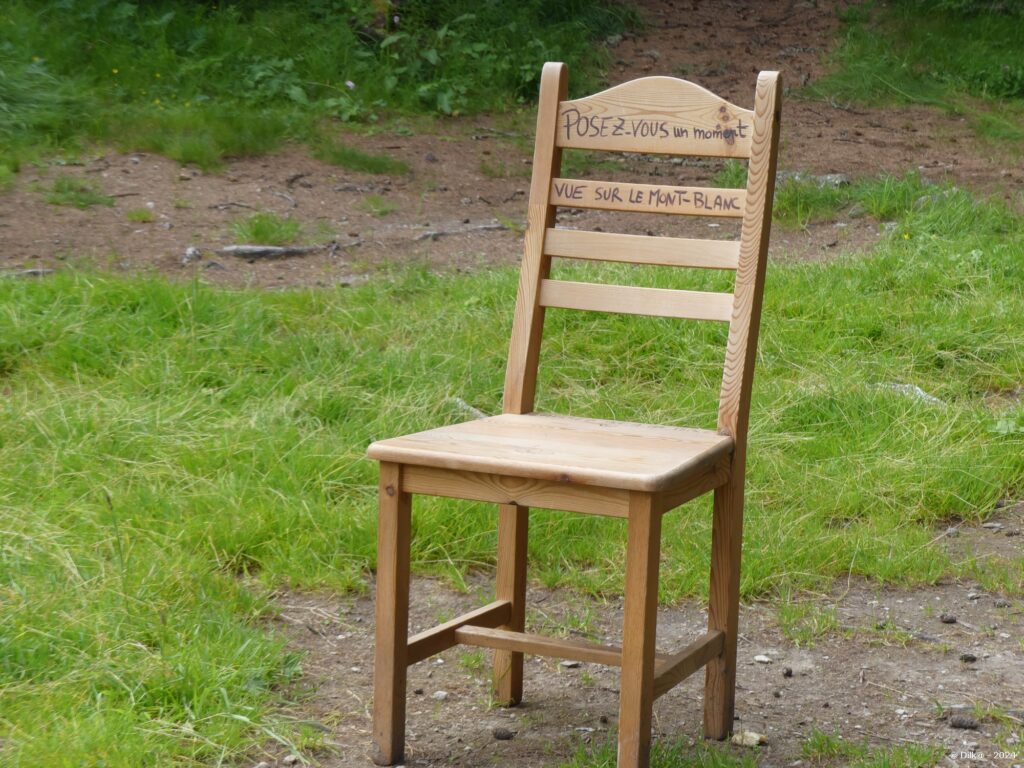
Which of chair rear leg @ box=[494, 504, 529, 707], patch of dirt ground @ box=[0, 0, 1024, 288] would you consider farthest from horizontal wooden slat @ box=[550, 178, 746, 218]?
patch of dirt ground @ box=[0, 0, 1024, 288]

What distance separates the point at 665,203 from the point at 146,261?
147 inches

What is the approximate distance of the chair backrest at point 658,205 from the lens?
2.63m

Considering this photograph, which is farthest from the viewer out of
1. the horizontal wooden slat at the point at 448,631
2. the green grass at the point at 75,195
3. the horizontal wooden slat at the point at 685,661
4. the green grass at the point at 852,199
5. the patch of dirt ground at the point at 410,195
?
the green grass at the point at 852,199

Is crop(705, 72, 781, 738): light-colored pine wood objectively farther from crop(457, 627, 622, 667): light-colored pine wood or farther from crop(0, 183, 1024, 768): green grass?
crop(0, 183, 1024, 768): green grass

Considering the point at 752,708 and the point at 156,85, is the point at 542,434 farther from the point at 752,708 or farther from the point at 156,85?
the point at 156,85

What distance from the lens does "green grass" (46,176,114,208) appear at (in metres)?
6.54

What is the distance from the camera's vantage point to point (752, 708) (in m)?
2.88

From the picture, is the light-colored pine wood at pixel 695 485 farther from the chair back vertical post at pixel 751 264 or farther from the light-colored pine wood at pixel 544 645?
the light-colored pine wood at pixel 544 645

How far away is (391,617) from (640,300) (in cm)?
86

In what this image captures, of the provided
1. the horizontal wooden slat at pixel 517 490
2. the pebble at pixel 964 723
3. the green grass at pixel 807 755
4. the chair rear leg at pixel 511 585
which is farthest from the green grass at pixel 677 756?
the horizontal wooden slat at pixel 517 490

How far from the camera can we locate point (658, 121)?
2729 mm

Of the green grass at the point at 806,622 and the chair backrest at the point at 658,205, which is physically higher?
the chair backrest at the point at 658,205

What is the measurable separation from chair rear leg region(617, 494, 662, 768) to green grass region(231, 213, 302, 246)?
444cm

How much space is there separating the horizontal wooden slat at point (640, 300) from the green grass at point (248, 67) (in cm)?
491
